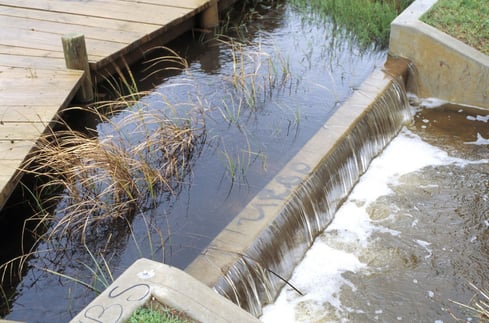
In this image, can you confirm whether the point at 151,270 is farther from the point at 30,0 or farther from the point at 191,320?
the point at 30,0

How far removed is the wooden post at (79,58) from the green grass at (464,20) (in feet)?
11.1

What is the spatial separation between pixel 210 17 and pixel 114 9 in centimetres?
113

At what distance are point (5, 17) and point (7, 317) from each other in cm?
409

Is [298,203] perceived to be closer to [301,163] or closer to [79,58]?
[301,163]

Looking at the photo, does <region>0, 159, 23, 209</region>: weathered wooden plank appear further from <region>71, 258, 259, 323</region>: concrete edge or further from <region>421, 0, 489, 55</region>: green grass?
<region>421, 0, 489, 55</region>: green grass

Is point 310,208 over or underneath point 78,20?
underneath

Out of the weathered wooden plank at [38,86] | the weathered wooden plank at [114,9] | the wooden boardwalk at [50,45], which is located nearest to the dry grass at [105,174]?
the wooden boardwalk at [50,45]

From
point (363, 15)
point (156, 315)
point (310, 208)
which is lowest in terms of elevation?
point (310, 208)

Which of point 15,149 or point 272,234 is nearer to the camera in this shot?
point 272,234

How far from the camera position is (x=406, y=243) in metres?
4.46

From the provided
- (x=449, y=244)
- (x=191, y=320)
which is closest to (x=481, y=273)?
(x=449, y=244)

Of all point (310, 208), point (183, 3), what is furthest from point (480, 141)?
point (183, 3)

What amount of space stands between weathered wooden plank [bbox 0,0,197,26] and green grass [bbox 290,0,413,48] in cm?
183

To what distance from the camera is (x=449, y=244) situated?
4.44m
